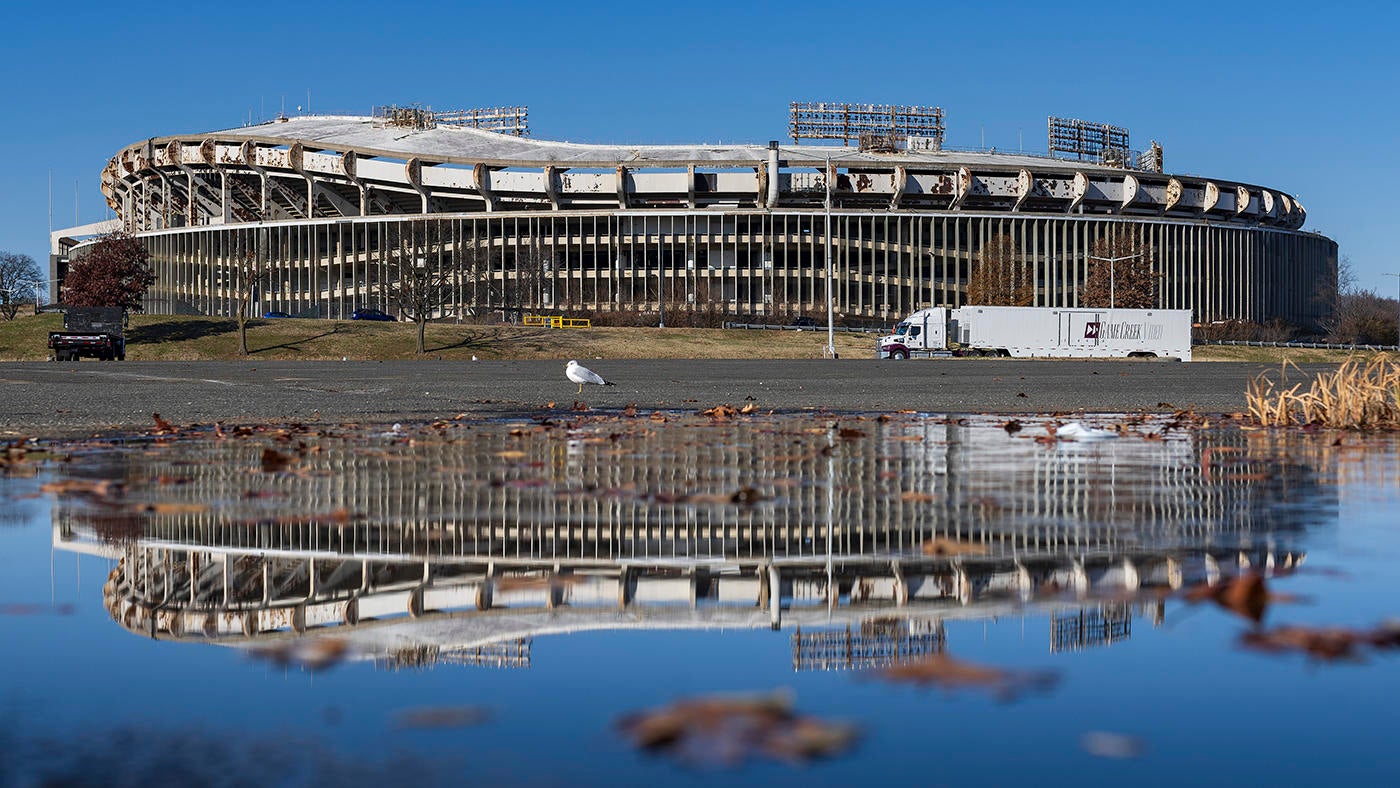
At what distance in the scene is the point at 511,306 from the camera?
98.0 metres

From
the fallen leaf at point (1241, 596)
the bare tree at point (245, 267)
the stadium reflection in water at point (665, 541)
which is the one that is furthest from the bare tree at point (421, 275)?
the fallen leaf at point (1241, 596)

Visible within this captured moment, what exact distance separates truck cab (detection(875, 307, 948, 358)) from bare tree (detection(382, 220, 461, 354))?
2240 cm

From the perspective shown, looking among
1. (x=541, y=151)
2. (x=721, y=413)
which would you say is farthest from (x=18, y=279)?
(x=721, y=413)

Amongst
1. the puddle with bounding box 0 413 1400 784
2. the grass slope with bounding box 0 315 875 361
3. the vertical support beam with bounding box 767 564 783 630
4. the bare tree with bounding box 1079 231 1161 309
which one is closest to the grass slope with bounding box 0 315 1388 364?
the grass slope with bounding box 0 315 875 361

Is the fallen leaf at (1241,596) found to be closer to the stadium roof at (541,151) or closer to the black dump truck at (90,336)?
the black dump truck at (90,336)

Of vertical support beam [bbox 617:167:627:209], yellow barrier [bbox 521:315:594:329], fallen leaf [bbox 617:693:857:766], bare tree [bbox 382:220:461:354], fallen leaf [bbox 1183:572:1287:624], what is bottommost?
fallen leaf [bbox 617:693:857:766]

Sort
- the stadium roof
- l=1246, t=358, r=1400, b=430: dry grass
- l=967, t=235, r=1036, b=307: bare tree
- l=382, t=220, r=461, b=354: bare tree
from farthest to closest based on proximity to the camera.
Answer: the stadium roof
l=967, t=235, r=1036, b=307: bare tree
l=382, t=220, r=461, b=354: bare tree
l=1246, t=358, r=1400, b=430: dry grass

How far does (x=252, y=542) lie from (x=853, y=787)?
2.96 meters

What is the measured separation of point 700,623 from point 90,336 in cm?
5552

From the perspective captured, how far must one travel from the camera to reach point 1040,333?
6162 centimetres

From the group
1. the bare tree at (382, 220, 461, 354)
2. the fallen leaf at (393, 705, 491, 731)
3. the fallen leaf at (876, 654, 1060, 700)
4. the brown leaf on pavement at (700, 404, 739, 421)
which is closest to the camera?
the fallen leaf at (393, 705, 491, 731)

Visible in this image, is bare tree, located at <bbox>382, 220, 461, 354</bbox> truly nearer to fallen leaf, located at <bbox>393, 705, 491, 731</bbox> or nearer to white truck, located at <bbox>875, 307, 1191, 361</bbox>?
white truck, located at <bbox>875, 307, 1191, 361</bbox>

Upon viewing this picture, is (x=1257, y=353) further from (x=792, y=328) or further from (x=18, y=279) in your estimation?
(x=18, y=279)

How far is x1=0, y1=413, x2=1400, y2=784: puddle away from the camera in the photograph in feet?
7.02
